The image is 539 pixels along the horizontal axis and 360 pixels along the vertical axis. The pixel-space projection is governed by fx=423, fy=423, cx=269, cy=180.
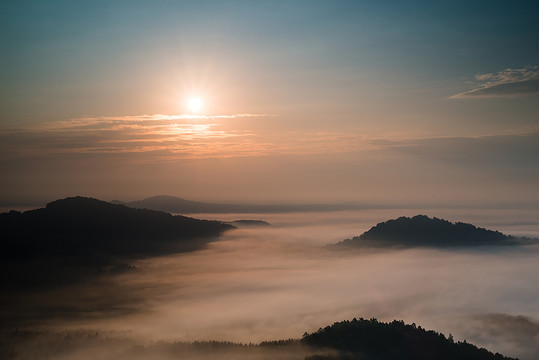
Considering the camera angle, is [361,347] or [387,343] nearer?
[361,347]

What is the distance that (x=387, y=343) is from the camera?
529 feet

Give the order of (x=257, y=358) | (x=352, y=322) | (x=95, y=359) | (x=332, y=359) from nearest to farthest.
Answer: (x=332, y=359), (x=257, y=358), (x=352, y=322), (x=95, y=359)

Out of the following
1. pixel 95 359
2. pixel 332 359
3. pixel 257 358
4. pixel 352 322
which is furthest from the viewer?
pixel 95 359

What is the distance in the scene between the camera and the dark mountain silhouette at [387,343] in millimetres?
154250

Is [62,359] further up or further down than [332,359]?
further down

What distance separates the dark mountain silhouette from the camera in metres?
154

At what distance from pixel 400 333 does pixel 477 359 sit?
1074 inches

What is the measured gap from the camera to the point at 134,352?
192 meters

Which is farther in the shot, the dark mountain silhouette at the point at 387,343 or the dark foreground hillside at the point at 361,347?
the dark foreground hillside at the point at 361,347

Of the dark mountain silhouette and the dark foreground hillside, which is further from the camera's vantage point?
the dark foreground hillside

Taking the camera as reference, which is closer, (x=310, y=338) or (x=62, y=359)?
(x=310, y=338)

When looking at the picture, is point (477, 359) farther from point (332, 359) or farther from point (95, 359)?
point (95, 359)

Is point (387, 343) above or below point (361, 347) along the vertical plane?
above

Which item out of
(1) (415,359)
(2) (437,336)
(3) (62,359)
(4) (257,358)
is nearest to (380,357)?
(1) (415,359)
